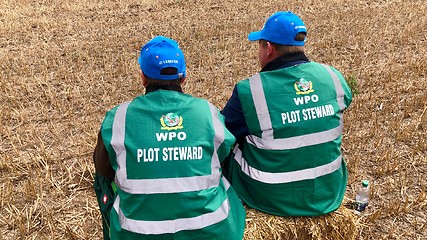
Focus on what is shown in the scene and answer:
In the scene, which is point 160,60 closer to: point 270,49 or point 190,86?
point 270,49

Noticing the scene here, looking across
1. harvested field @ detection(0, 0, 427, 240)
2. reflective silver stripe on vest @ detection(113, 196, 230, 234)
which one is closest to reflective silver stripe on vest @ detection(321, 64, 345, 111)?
harvested field @ detection(0, 0, 427, 240)

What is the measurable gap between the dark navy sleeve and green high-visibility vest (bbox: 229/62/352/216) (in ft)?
0.21

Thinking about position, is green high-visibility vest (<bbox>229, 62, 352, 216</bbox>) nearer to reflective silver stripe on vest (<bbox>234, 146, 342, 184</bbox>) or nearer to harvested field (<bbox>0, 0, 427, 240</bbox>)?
reflective silver stripe on vest (<bbox>234, 146, 342, 184</bbox>)

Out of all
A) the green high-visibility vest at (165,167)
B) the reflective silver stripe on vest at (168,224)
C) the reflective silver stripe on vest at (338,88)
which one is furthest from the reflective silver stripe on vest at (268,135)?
the reflective silver stripe on vest at (168,224)

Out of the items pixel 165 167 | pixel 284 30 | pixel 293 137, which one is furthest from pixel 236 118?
pixel 165 167

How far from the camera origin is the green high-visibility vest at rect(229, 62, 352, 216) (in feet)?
9.12

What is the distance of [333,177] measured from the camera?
2.94 meters

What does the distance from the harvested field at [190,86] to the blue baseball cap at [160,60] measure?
1180 millimetres

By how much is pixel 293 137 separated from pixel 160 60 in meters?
1.02

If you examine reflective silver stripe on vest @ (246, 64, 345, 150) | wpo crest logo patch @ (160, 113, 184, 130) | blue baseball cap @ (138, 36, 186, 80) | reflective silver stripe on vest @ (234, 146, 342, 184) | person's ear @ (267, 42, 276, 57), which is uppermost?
blue baseball cap @ (138, 36, 186, 80)

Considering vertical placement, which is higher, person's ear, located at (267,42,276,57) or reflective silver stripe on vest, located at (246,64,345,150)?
person's ear, located at (267,42,276,57)

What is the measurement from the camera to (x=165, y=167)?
226cm

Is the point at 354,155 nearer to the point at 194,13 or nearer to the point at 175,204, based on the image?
the point at 175,204

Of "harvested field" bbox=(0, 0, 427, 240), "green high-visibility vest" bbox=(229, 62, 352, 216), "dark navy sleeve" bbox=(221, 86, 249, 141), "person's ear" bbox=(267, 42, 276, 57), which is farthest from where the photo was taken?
"harvested field" bbox=(0, 0, 427, 240)
